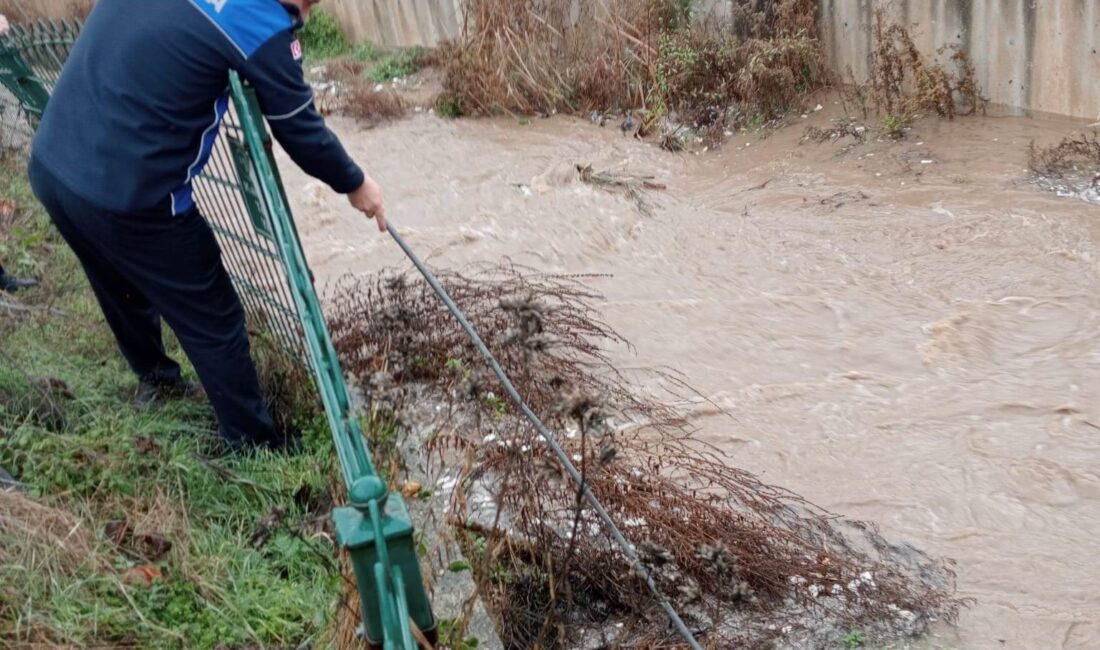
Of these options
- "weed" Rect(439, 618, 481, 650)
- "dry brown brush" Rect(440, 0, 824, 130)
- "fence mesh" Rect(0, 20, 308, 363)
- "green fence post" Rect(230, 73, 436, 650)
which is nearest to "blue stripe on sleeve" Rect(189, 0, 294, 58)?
"fence mesh" Rect(0, 20, 308, 363)

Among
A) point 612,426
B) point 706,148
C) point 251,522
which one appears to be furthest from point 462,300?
point 706,148

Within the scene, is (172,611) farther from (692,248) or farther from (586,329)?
(692,248)

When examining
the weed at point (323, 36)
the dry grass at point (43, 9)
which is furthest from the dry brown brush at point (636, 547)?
the dry grass at point (43, 9)

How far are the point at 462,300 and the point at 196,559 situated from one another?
207 cm

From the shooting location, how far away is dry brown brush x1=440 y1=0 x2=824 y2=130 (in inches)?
365

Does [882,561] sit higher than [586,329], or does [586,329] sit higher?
[586,329]

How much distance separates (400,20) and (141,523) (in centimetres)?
1069

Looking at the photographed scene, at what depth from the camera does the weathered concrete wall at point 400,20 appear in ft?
40.8

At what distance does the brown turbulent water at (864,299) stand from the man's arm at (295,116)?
2125mm

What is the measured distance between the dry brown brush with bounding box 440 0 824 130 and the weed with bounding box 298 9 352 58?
10.8 feet

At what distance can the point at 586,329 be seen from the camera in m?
5.21

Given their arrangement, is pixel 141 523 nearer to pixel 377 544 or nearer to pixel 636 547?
pixel 636 547

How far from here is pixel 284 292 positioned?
4.08 metres

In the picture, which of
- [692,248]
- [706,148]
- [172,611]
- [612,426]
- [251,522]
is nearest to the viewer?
[172,611]
